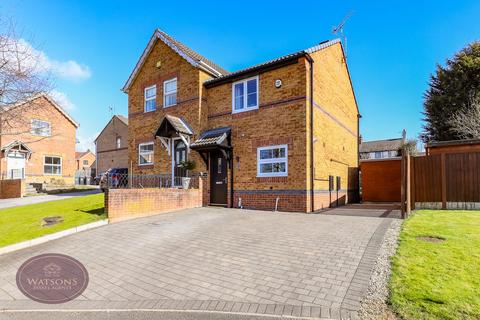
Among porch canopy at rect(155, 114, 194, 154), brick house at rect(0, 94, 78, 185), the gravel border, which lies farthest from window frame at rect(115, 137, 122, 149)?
the gravel border

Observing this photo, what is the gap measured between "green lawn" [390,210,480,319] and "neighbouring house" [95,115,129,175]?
118 feet

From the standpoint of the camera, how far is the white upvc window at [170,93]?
15742 mm

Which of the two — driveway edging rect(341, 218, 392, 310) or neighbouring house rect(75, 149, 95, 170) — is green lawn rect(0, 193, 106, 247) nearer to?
driveway edging rect(341, 218, 392, 310)

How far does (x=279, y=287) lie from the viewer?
4340 millimetres

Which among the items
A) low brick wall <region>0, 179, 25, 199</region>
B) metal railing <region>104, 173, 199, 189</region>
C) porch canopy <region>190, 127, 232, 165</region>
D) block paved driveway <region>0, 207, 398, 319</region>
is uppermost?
porch canopy <region>190, 127, 232, 165</region>

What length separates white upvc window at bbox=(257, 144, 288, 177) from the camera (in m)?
12.1

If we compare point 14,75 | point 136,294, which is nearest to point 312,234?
point 136,294

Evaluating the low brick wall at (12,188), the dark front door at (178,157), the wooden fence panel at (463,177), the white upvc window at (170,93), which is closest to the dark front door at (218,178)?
the dark front door at (178,157)

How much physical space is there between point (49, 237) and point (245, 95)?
9298 mm

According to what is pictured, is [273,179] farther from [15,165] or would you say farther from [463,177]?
[15,165]

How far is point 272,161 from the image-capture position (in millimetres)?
12406

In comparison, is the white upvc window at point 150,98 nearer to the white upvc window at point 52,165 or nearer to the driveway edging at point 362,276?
the driveway edging at point 362,276

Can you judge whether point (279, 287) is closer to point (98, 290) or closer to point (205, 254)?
point (205, 254)

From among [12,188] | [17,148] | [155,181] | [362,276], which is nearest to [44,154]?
[17,148]
